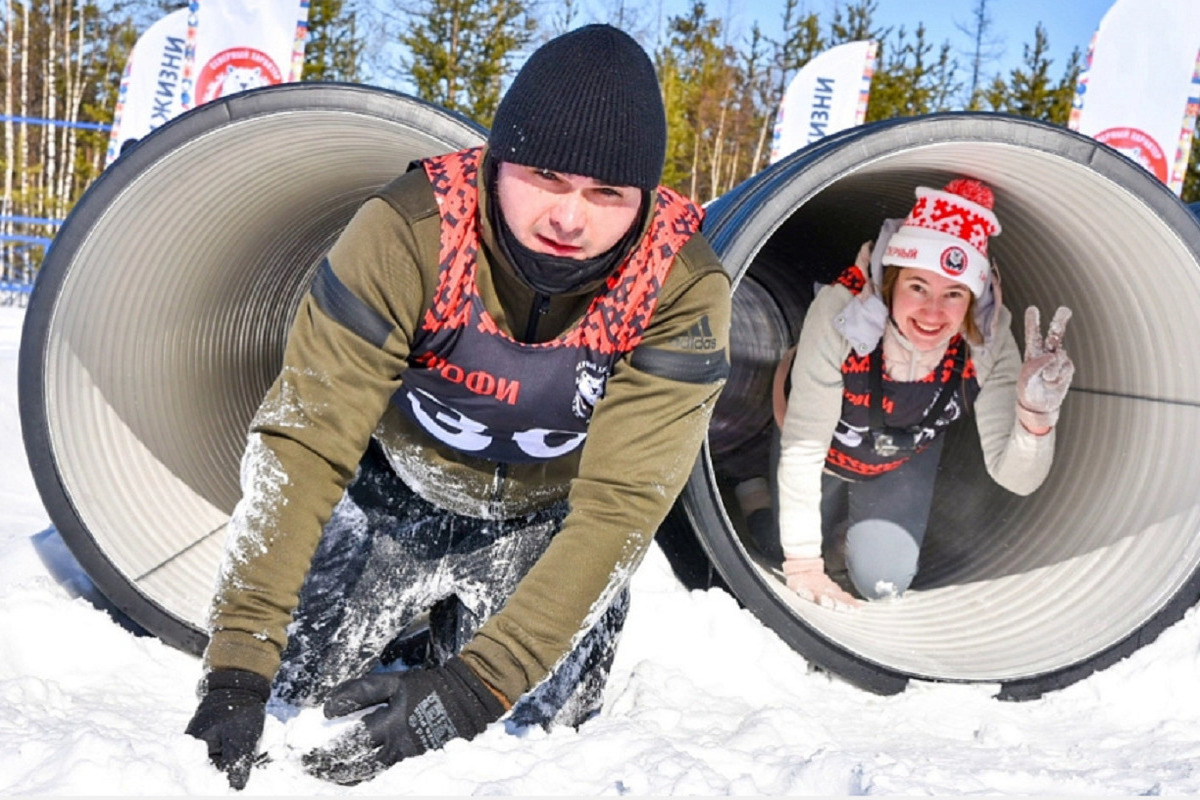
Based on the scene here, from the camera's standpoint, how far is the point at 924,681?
3305mm

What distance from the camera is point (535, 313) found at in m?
2.32

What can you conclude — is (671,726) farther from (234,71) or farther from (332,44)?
(332,44)

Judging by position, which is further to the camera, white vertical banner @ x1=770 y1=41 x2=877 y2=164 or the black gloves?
white vertical banner @ x1=770 y1=41 x2=877 y2=164

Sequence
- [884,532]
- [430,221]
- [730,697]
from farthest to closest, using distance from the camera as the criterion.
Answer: [884,532], [730,697], [430,221]

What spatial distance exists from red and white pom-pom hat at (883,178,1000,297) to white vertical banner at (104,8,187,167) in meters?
10.6

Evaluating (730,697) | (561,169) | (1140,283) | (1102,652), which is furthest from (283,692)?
(1140,283)

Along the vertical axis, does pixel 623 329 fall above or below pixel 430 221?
below

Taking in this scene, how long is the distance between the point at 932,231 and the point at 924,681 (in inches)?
51.4

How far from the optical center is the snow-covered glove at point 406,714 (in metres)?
1.98

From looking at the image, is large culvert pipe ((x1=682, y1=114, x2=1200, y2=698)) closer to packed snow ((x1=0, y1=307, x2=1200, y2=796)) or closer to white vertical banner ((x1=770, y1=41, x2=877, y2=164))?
packed snow ((x1=0, y1=307, x2=1200, y2=796))

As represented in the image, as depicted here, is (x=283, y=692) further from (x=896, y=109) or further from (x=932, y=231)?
(x=896, y=109)

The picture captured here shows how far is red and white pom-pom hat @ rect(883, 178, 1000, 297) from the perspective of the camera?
3605mm

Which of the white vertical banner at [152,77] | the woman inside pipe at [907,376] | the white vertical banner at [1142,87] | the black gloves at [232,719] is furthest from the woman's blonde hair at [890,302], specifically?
the white vertical banner at [152,77]

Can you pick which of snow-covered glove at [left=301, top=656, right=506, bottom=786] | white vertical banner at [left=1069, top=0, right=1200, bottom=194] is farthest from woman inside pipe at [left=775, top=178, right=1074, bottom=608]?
white vertical banner at [left=1069, top=0, right=1200, bottom=194]
